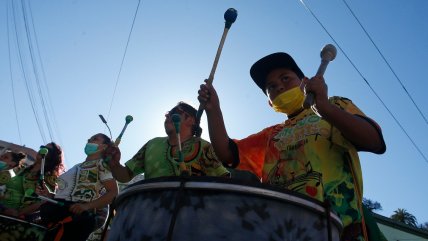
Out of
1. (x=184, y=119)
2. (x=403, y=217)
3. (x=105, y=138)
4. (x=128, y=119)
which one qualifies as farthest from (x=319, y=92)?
(x=403, y=217)

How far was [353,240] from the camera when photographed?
167 centimetres

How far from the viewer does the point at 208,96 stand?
6.84 feet

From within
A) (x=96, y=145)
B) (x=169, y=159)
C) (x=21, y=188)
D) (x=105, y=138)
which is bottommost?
(x=169, y=159)

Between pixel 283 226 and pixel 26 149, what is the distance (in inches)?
1442

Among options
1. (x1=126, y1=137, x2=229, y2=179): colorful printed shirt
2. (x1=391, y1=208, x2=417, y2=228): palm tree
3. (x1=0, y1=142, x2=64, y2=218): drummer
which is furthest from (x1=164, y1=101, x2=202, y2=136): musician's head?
(x1=391, y1=208, x2=417, y2=228): palm tree

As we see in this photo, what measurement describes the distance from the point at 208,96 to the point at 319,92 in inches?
25.4

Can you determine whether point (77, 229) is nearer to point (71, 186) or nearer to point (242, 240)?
point (71, 186)

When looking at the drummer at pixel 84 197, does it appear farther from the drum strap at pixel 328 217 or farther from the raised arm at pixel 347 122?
the drum strap at pixel 328 217

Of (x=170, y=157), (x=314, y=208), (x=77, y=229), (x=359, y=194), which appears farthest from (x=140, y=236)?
(x=77, y=229)

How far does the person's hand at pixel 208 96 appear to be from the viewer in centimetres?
207

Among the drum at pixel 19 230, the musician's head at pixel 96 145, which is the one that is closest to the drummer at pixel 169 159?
the drum at pixel 19 230

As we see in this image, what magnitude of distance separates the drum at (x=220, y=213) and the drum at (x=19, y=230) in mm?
2456

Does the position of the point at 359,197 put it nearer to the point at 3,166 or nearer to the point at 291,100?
the point at 291,100

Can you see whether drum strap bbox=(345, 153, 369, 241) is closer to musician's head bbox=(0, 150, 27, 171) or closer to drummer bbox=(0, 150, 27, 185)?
drummer bbox=(0, 150, 27, 185)
